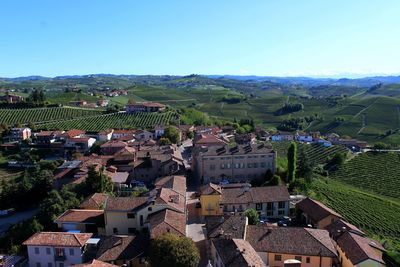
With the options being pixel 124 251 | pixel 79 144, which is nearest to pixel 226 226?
pixel 124 251

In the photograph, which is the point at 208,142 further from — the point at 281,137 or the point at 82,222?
the point at 281,137

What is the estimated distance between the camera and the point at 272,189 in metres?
42.8

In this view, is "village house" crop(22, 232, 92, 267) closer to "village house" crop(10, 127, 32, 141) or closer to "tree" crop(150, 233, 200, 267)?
"tree" crop(150, 233, 200, 267)

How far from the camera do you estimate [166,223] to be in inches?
1207

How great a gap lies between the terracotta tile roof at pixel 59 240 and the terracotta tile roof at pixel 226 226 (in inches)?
435

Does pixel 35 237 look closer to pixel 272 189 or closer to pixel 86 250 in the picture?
pixel 86 250

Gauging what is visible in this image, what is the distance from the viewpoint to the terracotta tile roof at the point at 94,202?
39.0m

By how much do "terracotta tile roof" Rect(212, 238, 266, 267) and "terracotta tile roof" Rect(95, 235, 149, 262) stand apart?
6.50m

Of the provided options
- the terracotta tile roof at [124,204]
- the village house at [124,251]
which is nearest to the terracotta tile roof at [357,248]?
the village house at [124,251]

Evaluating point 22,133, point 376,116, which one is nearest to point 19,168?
point 22,133

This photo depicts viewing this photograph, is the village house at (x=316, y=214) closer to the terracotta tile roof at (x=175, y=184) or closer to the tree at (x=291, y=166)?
the tree at (x=291, y=166)

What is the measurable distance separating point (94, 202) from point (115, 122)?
6403cm

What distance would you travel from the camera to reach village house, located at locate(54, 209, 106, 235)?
116 feet

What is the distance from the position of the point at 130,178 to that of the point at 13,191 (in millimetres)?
18164
